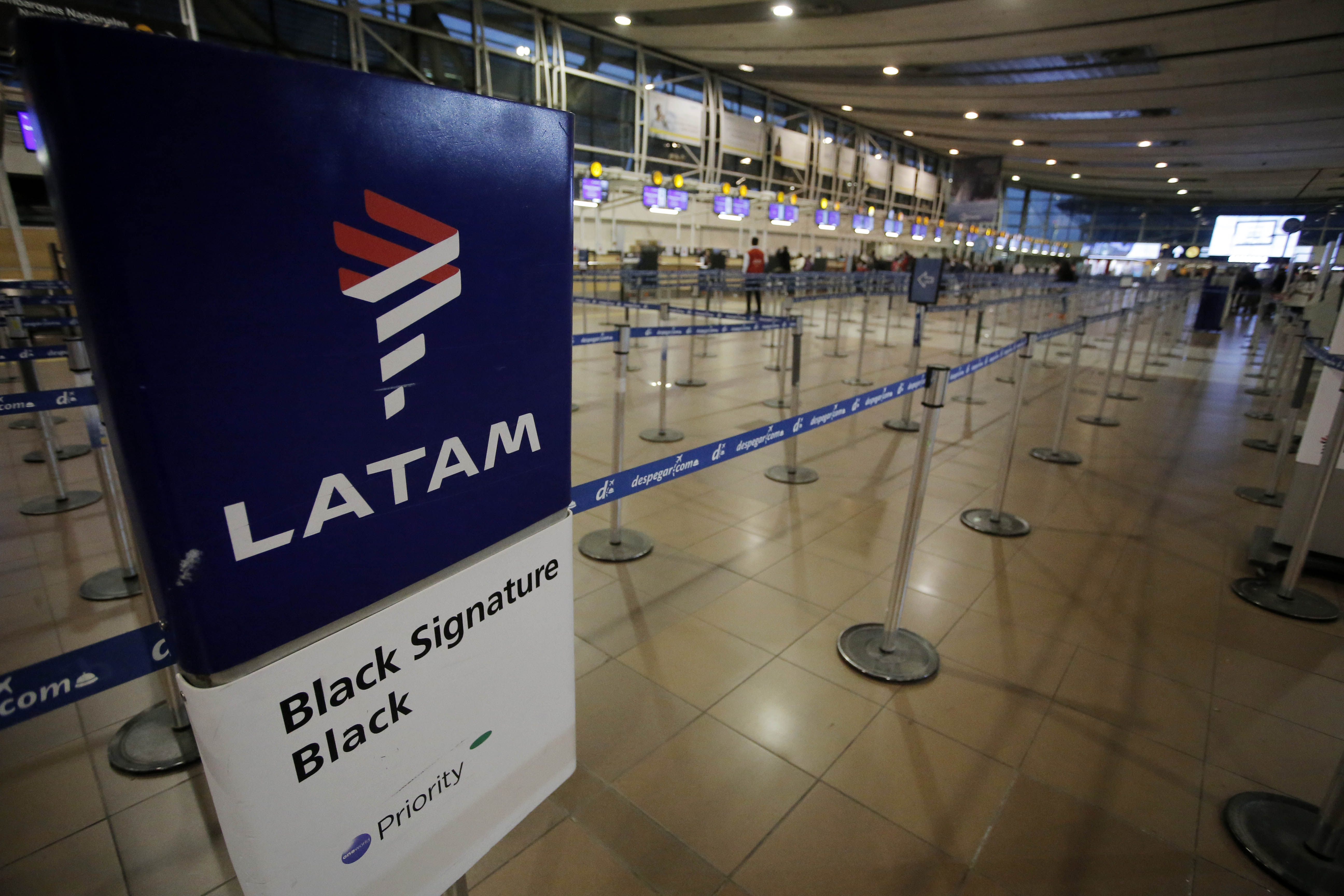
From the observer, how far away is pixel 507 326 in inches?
46.6

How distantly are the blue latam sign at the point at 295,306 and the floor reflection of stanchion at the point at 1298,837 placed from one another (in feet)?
9.44

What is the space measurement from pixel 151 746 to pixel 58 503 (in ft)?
10.8

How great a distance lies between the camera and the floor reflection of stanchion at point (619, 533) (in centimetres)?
373

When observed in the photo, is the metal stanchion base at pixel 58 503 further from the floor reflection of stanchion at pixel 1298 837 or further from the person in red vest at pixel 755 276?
the person in red vest at pixel 755 276

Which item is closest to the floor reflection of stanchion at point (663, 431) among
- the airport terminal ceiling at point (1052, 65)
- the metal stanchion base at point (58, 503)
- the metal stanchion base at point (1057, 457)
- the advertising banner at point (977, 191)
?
the metal stanchion base at point (1057, 457)

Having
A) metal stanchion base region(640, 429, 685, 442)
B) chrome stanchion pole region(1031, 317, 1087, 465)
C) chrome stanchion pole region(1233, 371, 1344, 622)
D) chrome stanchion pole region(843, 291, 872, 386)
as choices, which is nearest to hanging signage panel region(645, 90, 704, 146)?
chrome stanchion pole region(843, 291, 872, 386)

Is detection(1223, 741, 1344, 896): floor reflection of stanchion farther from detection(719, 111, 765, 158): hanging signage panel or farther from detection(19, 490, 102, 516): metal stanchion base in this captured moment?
detection(719, 111, 765, 158): hanging signage panel

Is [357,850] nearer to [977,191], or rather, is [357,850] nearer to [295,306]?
[295,306]

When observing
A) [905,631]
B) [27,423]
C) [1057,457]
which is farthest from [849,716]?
[27,423]

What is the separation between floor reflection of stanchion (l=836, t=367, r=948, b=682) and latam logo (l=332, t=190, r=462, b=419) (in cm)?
221

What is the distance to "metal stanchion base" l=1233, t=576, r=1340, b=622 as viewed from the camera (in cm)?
357

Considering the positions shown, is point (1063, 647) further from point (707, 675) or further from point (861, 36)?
point (861, 36)

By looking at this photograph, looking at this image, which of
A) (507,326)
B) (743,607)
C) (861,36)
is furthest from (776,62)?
(507,326)

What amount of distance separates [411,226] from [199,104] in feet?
0.98
